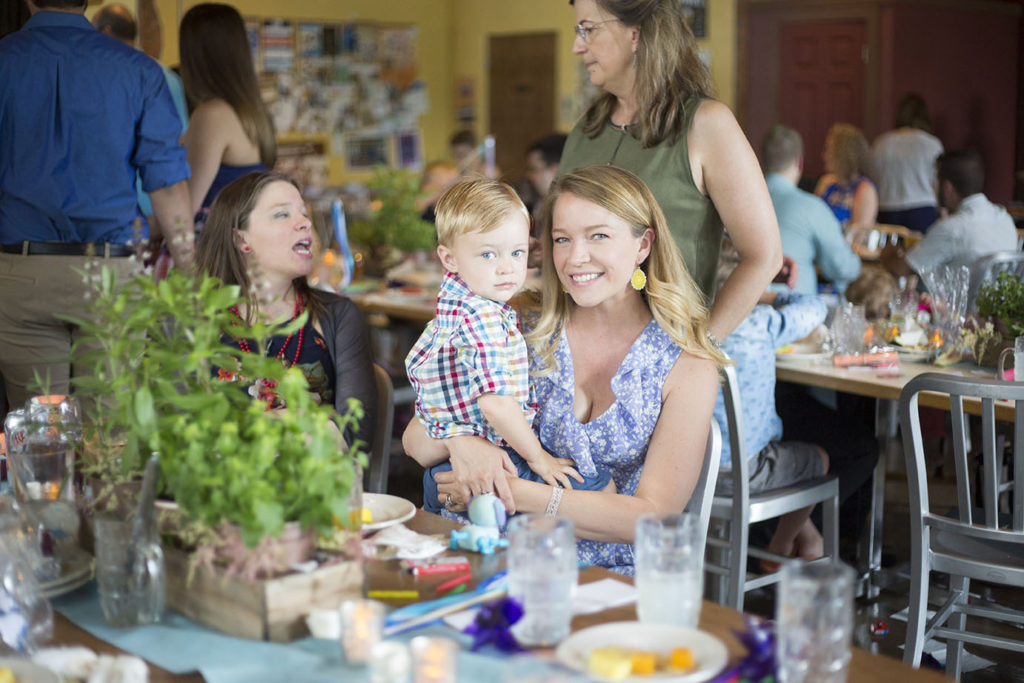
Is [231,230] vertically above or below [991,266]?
above

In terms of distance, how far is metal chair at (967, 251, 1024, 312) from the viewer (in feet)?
12.2

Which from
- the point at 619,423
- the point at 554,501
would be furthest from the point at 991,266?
the point at 554,501

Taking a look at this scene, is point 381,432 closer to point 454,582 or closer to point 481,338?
point 481,338

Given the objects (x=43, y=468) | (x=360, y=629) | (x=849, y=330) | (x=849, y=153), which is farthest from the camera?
(x=849, y=153)

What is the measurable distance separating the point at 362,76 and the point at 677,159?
7760mm

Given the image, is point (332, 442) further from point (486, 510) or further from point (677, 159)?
point (677, 159)

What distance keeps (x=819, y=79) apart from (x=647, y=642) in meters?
8.00

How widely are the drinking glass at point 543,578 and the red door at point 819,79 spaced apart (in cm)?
784

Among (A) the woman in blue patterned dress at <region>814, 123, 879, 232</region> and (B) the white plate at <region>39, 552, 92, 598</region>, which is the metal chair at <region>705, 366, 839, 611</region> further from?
(A) the woman in blue patterned dress at <region>814, 123, 879, 232</region>

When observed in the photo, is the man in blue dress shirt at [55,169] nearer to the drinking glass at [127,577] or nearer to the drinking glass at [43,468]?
the drinking glass at [43,468]

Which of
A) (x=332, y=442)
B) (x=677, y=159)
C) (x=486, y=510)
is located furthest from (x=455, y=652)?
(x=677, y=159)

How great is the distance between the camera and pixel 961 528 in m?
2.53

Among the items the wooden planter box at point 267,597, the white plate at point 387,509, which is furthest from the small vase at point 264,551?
the white plate at point 387,509

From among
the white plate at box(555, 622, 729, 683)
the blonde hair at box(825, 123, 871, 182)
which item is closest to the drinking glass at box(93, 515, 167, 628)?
the white plate at box(555, 622, 729, 683)
